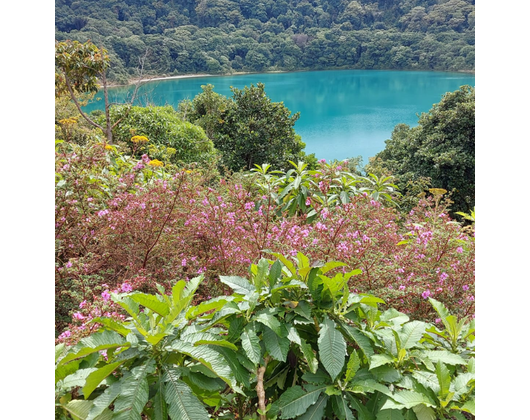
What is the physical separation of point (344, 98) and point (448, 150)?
27699mm

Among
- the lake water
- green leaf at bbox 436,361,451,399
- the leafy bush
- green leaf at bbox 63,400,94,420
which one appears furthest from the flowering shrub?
the lake water

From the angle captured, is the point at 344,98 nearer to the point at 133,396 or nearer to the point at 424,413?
the point at 424,413

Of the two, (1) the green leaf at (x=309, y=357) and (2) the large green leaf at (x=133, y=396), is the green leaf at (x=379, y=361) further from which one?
(2) the large green leaf at (x=133, y=396)

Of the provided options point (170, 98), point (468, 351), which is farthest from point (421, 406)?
point (170, 98)

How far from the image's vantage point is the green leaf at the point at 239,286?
1.00 metres

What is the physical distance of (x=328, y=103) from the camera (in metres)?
32.0

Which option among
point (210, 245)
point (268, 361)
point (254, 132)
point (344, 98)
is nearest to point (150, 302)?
point (268, 361)

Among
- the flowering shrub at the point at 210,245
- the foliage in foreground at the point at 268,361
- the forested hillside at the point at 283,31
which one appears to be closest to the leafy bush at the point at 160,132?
the flowering shrub at the point at 210,245

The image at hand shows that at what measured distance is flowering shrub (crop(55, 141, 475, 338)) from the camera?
145cm

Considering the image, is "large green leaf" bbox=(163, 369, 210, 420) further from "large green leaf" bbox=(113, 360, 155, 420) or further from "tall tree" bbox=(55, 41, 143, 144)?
"tall tree" bbox=(55, 41, 143, 144)

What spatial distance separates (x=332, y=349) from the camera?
2.81 feet

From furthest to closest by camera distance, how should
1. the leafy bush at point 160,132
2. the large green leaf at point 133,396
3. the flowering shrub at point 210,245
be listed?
the leafy bush at point 160,132 < the flowering shrub at point 210,245 < the large green leaf at point 133,396
